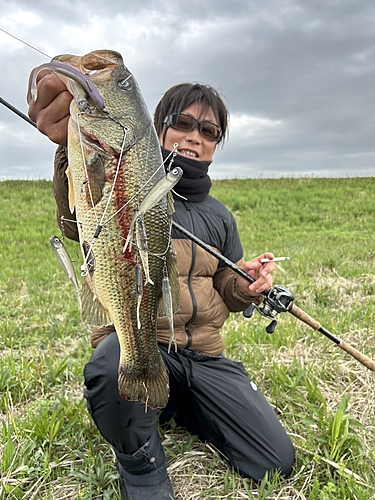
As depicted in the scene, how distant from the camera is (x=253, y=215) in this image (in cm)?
1441

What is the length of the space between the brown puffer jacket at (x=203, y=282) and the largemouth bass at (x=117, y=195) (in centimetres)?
78

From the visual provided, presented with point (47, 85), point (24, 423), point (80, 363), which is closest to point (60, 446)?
point (24, 423)

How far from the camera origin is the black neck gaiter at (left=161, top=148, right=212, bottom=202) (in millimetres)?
3209

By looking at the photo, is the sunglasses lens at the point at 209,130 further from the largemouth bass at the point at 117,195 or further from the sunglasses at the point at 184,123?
the largemouth bass at the point at 117,195

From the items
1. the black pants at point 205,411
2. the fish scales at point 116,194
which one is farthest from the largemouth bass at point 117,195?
the black pants at point 205,411

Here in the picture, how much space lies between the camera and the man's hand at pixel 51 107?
2096mm

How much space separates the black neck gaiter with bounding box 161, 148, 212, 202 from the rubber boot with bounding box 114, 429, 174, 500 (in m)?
1.65

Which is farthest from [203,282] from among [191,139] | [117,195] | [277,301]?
[117,195]

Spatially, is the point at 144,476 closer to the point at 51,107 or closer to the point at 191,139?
the point at 51,107

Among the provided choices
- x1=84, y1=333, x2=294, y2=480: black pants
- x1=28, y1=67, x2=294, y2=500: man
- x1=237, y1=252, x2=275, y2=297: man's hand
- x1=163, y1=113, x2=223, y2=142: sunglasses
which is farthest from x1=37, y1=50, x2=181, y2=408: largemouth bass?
x1=163, y1=113, x2=223, y2=142: sunglasses

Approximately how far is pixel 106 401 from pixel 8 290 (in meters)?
4.80

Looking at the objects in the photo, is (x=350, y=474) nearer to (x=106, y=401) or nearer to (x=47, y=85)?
(x=106, y=401)

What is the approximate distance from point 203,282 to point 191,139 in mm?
986

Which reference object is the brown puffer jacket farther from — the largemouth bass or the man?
the largemouth bass
